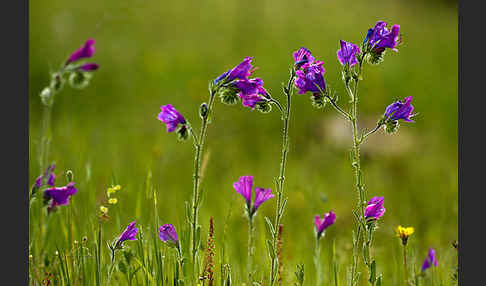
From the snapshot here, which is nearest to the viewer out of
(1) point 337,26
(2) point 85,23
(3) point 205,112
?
(3) point 205,112

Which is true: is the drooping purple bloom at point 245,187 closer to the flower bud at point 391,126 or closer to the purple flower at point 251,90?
the purple flower at point 251,90

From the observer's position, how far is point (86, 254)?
2.39 metres

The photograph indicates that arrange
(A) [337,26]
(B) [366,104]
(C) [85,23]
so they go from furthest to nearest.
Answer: (A) [337,26], (C) [85,23], (B) [366,104]

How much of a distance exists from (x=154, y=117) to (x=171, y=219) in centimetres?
245

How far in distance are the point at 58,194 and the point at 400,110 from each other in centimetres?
150

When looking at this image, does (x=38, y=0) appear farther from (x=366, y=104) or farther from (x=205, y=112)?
(x=205, y=112)

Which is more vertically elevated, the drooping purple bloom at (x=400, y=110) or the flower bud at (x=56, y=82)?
the flower bud at (x=56, y=82)

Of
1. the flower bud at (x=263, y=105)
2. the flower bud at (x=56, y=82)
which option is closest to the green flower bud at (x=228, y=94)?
the flower bud at (x=263, y=105)

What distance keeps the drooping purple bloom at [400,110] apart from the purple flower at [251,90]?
52 centimetres

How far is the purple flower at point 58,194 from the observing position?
7.20ft

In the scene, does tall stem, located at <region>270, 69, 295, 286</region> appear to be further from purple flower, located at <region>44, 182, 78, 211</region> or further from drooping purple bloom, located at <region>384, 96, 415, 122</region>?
purple flower, located at <region>44, 182, 78, 211</region>

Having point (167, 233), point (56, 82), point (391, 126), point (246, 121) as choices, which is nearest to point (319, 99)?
point (391, 126)

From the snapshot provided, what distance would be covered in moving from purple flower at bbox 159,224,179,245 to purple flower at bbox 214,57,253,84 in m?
0.61

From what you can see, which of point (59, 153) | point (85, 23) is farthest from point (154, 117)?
point (85, 23)
